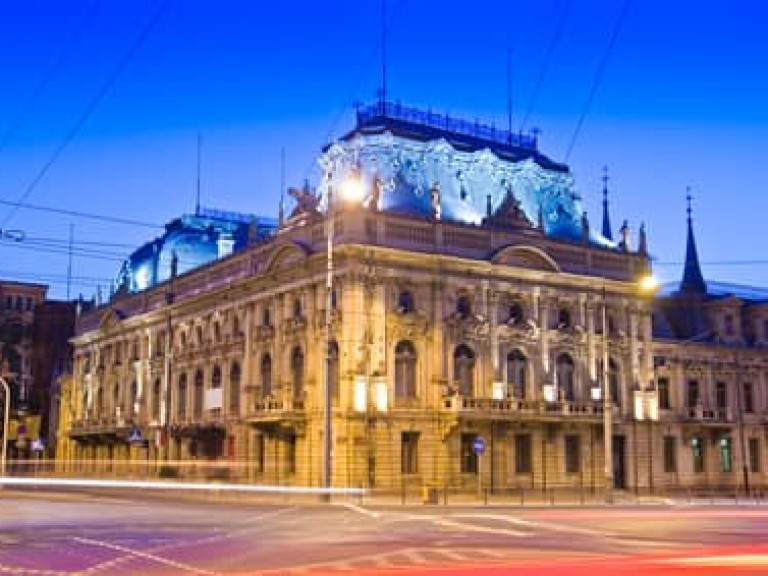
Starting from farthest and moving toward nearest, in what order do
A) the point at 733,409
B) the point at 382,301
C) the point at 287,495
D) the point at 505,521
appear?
the point at 733,409, the point at 382,301, the point at 287,495, the point at 505,521

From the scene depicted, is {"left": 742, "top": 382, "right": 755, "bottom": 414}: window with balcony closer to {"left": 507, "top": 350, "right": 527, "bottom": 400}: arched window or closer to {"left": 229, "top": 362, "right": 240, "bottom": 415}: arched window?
{"left": 507, "top": 350, "right": 527, "bottom": 400}: arched window

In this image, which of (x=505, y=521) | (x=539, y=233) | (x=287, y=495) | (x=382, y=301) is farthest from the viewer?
(x=539, y=233)

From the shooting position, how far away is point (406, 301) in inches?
2121

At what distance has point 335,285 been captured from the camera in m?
53.1

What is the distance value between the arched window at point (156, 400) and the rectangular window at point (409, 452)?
2530 cm

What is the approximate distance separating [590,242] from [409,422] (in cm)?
1765

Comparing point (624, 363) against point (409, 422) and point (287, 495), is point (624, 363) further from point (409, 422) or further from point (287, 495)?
point (287, 495)

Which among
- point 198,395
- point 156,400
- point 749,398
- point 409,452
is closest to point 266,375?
point 198,395

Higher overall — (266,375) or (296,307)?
(296,307)

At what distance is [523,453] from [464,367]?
5692 mm

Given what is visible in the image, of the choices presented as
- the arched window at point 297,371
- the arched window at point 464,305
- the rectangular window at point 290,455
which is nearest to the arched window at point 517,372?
the arched window at point 464,305

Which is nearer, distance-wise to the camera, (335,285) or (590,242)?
(335,285)

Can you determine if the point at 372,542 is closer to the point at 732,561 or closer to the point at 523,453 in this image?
A: the point at 732,561

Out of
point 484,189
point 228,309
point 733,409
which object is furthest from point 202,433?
point 733,409
